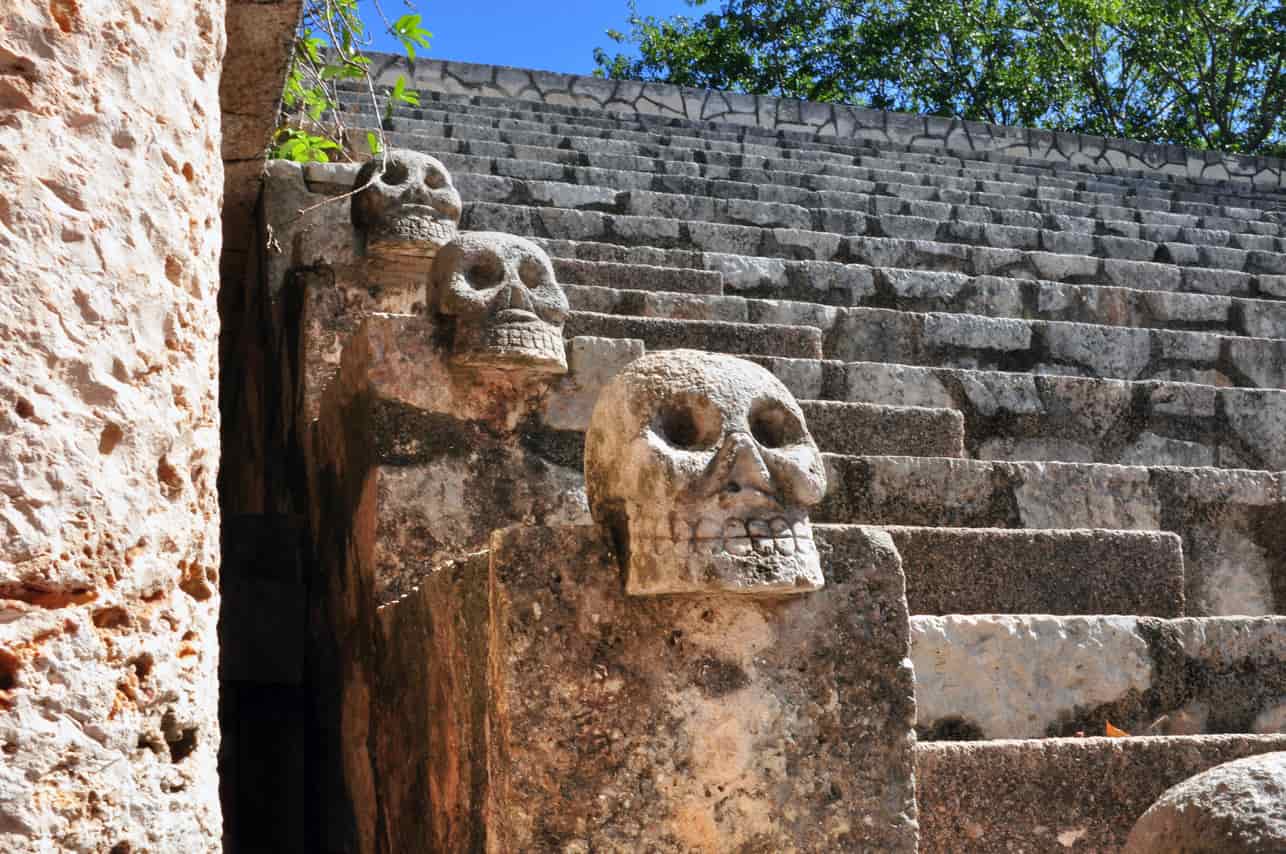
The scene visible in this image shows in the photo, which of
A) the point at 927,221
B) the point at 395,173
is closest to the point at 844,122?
the point at 927,221

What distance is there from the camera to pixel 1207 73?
56.9 feet

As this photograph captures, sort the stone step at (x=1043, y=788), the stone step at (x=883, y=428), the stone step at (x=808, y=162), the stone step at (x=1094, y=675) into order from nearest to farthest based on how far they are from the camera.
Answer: the stone step at (x=1043, y=788) < the stone step at (x=1094, y=675) < the stone step at (x=883, y=428) < the stone step at (x=808, y=162)

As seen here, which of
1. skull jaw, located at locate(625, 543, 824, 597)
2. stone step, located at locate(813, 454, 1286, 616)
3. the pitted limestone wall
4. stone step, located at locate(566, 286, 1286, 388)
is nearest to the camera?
skull jaw, located at locate(625, 543, 824, 597)

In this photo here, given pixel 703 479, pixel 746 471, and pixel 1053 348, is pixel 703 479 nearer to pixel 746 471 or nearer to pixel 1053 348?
pixel 746 471

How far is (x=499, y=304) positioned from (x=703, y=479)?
41.2 inches

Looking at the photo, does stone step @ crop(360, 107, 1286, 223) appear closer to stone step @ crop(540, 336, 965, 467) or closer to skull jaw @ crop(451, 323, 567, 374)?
stone step @ crop(540, 336, 965, 467)

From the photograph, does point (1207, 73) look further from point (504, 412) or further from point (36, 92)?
point (36, 92)

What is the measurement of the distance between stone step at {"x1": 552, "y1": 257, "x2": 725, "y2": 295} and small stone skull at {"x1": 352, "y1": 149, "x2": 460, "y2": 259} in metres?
0.87

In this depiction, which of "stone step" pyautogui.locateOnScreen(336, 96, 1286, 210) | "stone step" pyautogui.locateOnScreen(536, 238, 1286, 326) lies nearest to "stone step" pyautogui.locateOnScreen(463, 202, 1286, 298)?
"stone step" pyautogui.locateOnScreen(536, 238, 1286, 326)

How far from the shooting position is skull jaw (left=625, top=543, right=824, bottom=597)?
6.39ft

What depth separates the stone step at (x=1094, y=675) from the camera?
2.70m

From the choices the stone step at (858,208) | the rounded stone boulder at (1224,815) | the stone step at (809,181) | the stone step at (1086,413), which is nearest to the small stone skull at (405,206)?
the stone step at (1086,413)

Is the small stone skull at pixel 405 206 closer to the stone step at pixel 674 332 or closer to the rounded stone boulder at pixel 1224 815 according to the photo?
the stone step at pixel 674 332

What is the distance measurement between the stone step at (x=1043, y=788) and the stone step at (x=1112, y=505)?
903mm
